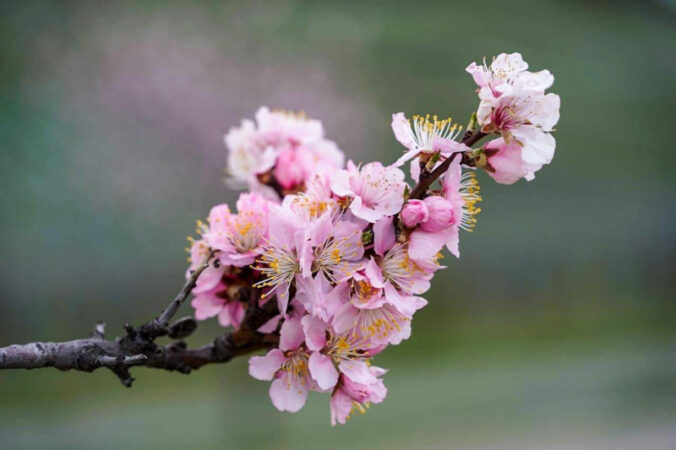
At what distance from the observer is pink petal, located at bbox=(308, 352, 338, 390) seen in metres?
0.42

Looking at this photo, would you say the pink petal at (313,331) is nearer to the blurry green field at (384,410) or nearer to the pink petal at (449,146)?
the pink petal at (449,146)

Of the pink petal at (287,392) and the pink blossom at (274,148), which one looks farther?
the pink blossom at (274,148)

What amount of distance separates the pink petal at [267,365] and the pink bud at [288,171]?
0.66 ft

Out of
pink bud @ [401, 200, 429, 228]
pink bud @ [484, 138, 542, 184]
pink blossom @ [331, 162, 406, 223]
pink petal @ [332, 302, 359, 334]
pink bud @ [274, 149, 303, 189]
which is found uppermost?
pink bud @ [274, 149, 303, 189]

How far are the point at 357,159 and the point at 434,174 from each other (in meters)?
1.92

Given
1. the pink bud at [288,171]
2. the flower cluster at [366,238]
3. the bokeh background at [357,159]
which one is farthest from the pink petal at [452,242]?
the bokeh background at [357,159]

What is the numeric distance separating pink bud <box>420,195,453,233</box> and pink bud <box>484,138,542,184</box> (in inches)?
1.7

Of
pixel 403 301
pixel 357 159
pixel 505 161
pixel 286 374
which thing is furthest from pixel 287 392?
pixel 357 159

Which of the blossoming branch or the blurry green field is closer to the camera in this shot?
the blossoming branch

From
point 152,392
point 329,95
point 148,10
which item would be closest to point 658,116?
point 329,95

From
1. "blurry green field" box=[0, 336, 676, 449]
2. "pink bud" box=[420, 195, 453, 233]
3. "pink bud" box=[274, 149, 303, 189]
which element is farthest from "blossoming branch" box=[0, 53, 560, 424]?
"blurry green field" box=[0, 336, 676, 449]

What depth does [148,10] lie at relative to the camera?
2.08 metres

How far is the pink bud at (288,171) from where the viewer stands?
0.60 m

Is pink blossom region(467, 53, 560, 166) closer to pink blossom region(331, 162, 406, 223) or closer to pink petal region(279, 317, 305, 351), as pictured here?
pink blossom region(331, 162, 406, 223)
